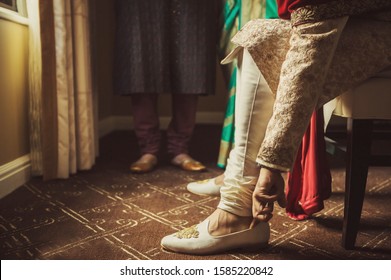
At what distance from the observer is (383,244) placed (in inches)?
40.1

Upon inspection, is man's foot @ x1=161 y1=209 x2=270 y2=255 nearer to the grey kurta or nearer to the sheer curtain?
the sheer curtain

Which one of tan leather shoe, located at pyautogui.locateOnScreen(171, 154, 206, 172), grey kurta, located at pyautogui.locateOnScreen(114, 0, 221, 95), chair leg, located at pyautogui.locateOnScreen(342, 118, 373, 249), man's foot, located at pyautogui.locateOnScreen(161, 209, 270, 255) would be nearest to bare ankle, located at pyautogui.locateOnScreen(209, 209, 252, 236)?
man's foot, located at pyautogui.locateOnScreen(161, 209, 270, 255)

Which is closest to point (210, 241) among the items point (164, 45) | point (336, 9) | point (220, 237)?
point (220, 237)

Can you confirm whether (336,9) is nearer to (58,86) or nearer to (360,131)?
(360,131)

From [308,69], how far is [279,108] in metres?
0.10

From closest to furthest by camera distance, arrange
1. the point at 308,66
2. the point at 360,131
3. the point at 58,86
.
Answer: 1. the point at 308,66
2. the point at 360,131
3. the point at 58,86

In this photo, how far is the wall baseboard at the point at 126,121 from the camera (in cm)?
288

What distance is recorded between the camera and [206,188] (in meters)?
1.47

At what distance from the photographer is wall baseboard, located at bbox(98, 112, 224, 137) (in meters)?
2.88

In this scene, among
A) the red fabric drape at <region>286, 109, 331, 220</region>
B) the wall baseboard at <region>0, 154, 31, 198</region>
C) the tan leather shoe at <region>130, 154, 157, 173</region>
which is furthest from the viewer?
the tan leather shoe at <region>130, 154, 157, 173</region>

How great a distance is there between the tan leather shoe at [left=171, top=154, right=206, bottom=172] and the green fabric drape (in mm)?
110

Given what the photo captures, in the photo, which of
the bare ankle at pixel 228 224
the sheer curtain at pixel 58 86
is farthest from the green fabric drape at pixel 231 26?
the bare ankle at pixel 228 224

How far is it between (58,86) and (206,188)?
29.6 inches

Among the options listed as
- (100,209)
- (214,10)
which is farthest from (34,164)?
(214,10)
